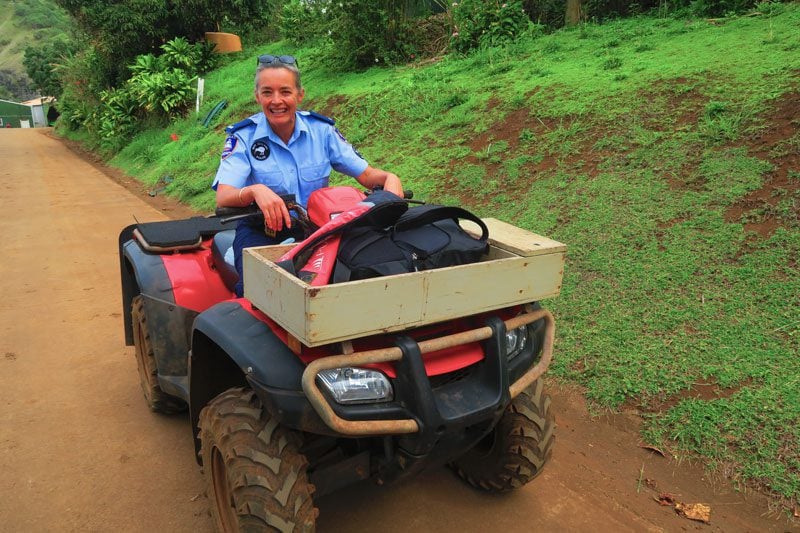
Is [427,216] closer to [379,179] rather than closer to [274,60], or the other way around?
[379,179]

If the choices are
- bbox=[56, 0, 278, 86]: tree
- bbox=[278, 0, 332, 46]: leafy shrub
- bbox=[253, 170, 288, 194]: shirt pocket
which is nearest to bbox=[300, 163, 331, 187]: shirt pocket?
bbox=[253, 170, 288, 194]: shirt pocket

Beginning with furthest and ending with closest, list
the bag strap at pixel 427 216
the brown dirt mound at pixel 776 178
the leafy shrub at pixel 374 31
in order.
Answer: the leafy shrub at pixel 374 31, the brown dirt mound at pixel 776 178, the bag strap at pixel 427 216

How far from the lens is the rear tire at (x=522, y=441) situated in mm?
2471

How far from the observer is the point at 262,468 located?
6.26 feet

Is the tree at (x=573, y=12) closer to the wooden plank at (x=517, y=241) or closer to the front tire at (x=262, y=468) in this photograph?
the wooden plank at (x=517, y=241)

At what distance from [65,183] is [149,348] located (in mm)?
11527

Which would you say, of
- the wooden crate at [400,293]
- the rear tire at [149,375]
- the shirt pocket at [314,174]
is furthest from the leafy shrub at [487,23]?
the wooden crate at [400,293]

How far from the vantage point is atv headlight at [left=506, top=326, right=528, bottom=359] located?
2197mm

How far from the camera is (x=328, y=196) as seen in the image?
2.38 m

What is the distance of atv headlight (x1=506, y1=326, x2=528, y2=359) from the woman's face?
1502 millimetres

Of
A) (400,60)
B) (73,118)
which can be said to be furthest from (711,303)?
(73,118)

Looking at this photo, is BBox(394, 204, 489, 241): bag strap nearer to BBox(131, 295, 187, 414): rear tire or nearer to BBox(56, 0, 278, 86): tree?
BBox(131, 295, 187, 414): rear tire

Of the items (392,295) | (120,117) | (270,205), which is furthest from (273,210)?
(120,117)

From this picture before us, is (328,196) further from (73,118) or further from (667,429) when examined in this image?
(73,118)
